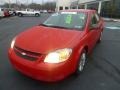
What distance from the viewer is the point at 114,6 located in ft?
104

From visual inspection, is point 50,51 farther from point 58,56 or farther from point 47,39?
point 47,39

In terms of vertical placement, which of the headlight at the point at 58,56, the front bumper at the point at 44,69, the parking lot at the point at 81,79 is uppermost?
the headlight at the point at 58,56

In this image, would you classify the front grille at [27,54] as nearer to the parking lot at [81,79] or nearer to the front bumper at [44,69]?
the front bumper at [44,69]

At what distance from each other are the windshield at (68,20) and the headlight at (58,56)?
131 centimetres

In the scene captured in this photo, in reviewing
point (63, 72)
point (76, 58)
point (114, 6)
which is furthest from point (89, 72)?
point (114, 6)

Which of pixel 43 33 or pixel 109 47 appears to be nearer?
pixel 43 33

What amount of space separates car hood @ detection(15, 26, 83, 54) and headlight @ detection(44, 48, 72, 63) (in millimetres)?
93

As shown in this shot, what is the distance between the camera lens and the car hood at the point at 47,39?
3.91 metres

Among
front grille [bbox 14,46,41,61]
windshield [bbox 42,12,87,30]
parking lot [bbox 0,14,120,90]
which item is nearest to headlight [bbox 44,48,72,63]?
front grille [bbox 14,46,41,61]

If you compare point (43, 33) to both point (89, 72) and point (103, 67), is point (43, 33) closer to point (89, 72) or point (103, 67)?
point (89, 72)

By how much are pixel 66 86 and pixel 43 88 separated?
51cm

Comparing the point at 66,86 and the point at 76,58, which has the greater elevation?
the point at 76,58

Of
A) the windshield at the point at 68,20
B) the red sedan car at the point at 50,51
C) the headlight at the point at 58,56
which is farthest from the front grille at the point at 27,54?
the windshield at the point at 68,20

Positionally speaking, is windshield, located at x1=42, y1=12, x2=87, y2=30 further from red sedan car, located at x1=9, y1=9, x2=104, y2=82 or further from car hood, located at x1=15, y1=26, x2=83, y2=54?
car hood, located at x1=15, y1=26, x2=83, y2=54
